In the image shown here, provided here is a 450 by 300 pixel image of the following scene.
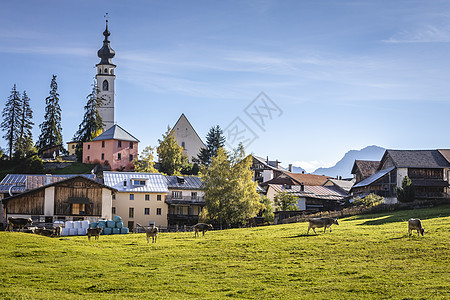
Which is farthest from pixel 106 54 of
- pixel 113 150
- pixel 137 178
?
pixel 137 178

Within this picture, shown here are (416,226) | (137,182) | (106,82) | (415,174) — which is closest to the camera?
(416,226)

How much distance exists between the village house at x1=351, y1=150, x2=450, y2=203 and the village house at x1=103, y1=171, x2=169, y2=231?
1271 inches

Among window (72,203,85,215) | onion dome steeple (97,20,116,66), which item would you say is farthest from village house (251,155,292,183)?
window (72,203,85,215)

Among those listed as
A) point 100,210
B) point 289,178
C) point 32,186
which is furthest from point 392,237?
point 289,178

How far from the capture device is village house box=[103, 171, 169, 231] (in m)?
83.0

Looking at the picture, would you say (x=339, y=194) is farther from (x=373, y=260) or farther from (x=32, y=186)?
(x=373, y=260)

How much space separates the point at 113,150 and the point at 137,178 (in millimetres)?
26674

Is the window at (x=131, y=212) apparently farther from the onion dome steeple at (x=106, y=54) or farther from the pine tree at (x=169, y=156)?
the onion dome steeple at (x=106, y=54)

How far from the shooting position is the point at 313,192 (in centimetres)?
9944

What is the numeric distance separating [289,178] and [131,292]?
84.3 m

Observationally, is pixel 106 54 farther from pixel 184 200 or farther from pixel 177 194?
pixel 184 200

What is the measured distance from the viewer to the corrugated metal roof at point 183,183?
92562 millimetres


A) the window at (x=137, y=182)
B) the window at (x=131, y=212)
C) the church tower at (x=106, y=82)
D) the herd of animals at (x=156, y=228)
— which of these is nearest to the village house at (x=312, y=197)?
the window at (x=137, y=182)

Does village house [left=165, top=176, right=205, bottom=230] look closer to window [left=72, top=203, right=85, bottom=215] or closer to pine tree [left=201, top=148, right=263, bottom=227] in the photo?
pine tree [left=201, top=148, right=263, bottom=227]
